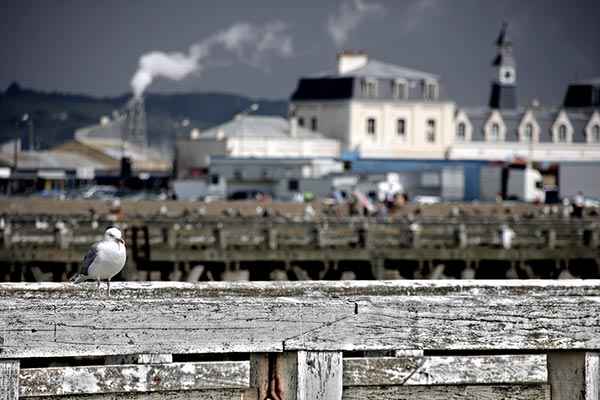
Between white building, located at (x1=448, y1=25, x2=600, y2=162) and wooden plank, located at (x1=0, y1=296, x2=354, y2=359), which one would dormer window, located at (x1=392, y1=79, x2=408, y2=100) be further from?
wooden plank, located at (x1=0, y1=296, x2=354, y2=359)

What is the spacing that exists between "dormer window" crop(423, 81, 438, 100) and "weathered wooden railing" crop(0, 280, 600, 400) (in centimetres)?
11157

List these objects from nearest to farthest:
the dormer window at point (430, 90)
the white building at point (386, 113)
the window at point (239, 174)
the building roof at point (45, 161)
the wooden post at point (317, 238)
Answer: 1. the wooden post at point (317, 238)
2. the window at point (239, 174)
3. the building roof at point (45, 161)
4. the white building at point (386, 113)
5. the dormer window at point (430, 90)

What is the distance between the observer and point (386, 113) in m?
115

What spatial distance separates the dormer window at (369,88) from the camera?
4515 inches

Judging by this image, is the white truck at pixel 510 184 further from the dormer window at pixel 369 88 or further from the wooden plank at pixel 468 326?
the wooden plank at pixel 468 326

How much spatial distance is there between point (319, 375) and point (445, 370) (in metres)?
0.58

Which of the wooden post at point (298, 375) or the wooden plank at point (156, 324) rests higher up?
the wooden plank at point (156, 324)

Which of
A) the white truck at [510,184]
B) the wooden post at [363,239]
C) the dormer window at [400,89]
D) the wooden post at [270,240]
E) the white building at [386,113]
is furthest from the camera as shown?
the dormer window at [400,89]

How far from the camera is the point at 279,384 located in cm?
539

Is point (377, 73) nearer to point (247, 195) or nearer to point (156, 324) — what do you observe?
point (247, 195)

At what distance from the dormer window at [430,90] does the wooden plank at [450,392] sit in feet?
366

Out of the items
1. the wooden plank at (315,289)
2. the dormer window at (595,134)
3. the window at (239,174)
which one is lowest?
the wooden plank at (315,289)

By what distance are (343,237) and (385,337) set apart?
73.3 feet

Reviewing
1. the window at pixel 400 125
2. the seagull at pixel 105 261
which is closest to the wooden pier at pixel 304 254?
the seagull at pixel 105 261
